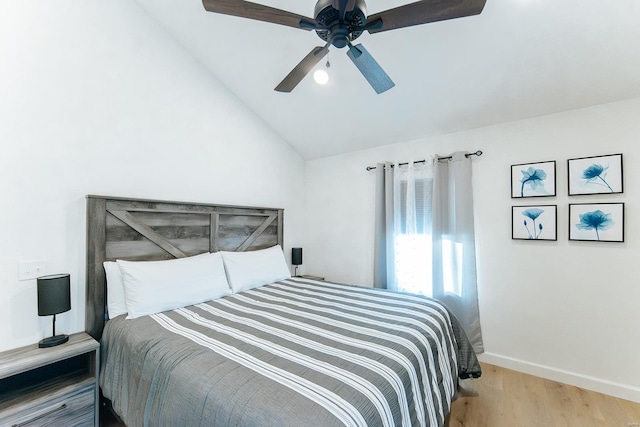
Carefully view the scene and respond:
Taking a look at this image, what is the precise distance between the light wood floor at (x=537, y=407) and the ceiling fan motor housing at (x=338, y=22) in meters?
2.55

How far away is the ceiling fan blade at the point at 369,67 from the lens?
1.54 meters

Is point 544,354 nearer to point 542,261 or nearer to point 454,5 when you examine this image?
point 542,261

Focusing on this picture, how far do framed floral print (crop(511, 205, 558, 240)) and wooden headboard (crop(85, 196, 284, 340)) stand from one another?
105 inches

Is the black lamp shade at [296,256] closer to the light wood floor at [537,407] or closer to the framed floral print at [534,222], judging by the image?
the light wood floor at [537,407]

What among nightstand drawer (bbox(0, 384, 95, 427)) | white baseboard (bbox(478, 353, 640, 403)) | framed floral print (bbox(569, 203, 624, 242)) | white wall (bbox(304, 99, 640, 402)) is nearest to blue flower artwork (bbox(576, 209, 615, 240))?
framed floral print (bbox(569, 203, 624, 242))

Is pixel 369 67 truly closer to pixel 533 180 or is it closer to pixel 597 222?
pixel 533 180

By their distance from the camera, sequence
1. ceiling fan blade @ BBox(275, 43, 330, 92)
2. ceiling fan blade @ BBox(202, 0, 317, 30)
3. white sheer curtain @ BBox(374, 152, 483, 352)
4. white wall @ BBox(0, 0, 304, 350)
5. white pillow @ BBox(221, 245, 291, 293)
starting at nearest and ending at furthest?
ceiling fan blade @ BBox(202, 0, 317, 30) → ceiling fan blade @ BBox(275, 43, 330, 92) → white wall @ BBox(0, 0, 304, 350) → white pillow @ BBox(221, 245, 291, 293) → white sheer curtain @ BBox(374, 152, 483, 352)

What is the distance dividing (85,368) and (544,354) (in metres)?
3.68

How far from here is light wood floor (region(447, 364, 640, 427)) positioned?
6.24 feet

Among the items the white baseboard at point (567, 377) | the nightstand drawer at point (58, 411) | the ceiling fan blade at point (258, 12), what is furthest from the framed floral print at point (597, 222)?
the nightstand drawer at point (58, 411)

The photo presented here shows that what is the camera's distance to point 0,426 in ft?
4.62

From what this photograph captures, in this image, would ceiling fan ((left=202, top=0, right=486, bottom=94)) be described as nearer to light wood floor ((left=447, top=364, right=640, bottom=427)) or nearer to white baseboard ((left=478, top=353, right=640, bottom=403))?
light wood floor ((left=447, top=364, right=640, bottom=427))

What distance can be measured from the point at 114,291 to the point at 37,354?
0.50m

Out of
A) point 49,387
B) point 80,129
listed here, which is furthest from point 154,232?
point 49,387
